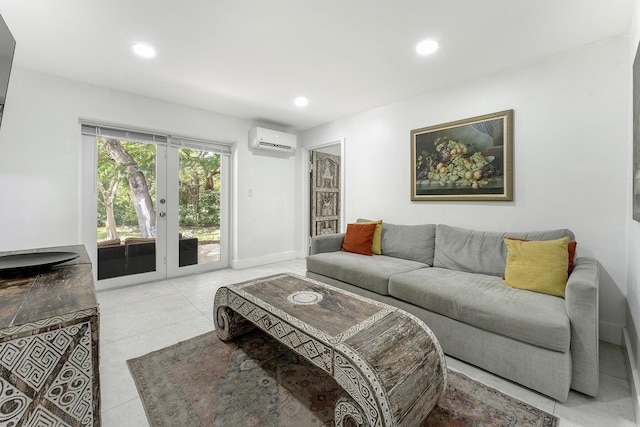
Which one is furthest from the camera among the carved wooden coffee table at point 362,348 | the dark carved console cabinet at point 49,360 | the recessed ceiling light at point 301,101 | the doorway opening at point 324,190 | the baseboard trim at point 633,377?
the doorway opening at point 324,190

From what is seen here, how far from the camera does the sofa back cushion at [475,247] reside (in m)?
2.29

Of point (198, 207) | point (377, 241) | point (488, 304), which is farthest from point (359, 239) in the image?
point (198, 207)

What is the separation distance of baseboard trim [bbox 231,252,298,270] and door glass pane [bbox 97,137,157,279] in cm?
108

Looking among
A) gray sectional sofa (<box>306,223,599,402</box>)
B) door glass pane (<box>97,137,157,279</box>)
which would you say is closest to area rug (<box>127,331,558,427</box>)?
gray sectional sofa (<box>306,223,599,402</box>)

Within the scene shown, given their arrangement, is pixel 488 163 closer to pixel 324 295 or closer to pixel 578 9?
pixel 578 9

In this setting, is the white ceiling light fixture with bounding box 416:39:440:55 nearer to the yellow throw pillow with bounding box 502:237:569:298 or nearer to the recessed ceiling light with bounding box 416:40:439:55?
the recessed ceiling light with bounding box 416:40:439:55

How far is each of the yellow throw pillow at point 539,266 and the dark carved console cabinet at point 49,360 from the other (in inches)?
93.5

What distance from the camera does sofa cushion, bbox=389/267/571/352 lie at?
4.90 feet

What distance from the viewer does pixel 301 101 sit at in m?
3.50

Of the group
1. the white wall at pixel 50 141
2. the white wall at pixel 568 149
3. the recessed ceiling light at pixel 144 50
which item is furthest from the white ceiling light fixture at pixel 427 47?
the white wall at pixel 50 141

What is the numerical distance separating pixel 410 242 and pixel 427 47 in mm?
1810

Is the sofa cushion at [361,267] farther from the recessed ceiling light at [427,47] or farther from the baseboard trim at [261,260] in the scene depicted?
the recessed ceiling light at [427,47]

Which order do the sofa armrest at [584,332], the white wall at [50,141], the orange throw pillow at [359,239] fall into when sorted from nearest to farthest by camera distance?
1. the sofa armrest at [584,332]
2. the white wall at [50,141]
3. the orange throw pillow at [359,239]

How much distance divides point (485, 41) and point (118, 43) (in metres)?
2.88
